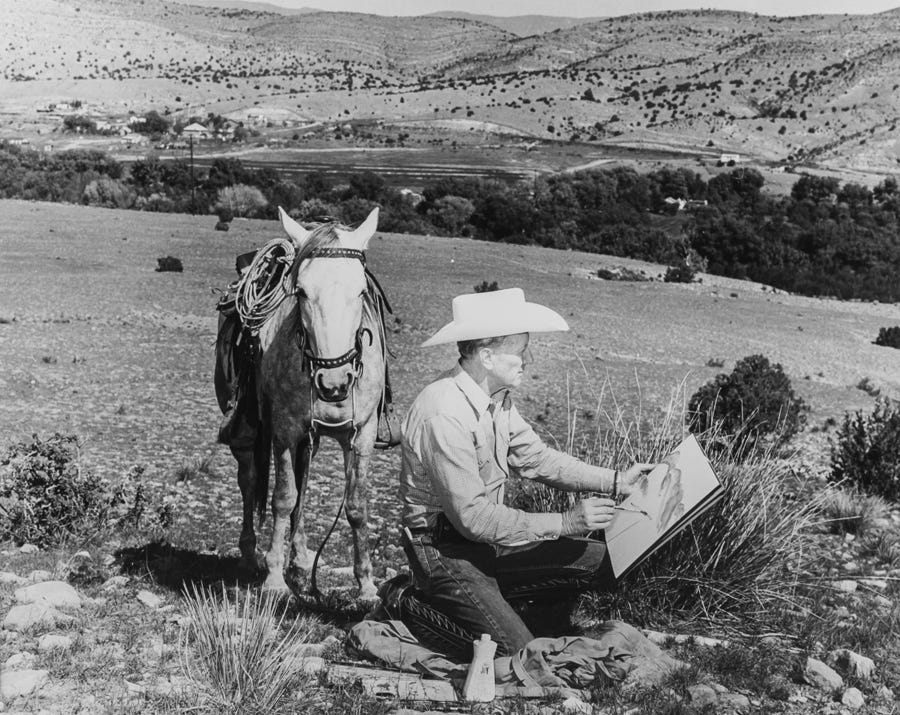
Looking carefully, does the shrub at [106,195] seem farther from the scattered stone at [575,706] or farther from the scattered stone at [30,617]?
the scattered stone at [575,706]

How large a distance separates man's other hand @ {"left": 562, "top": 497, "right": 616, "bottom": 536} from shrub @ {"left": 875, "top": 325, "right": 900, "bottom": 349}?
68.4 ft

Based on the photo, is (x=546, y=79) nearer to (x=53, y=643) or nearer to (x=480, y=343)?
(x=480, y=343)

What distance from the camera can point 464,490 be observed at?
4.60 m

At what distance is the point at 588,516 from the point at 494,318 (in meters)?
1.07

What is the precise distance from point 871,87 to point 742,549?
393 feet

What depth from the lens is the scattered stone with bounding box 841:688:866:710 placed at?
16.0ft

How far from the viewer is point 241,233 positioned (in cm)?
3100

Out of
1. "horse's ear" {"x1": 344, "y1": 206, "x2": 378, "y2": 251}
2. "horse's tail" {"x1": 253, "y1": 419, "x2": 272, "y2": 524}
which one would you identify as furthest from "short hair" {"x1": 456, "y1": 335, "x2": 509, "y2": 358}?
"horse's tail" {"x1": 253, "y1": 419, "x2": 272, "y2": 524}

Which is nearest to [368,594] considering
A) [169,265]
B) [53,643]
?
[53,643]

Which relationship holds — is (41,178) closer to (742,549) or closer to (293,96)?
(742,549)

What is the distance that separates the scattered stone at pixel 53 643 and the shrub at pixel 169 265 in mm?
19987

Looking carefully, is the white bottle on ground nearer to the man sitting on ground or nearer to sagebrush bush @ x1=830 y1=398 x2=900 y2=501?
the man sitting on ground

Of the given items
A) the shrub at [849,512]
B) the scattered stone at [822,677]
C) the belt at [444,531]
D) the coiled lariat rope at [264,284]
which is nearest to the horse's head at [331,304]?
the coiled lariat rope at [264,284]

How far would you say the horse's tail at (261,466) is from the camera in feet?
22.9
